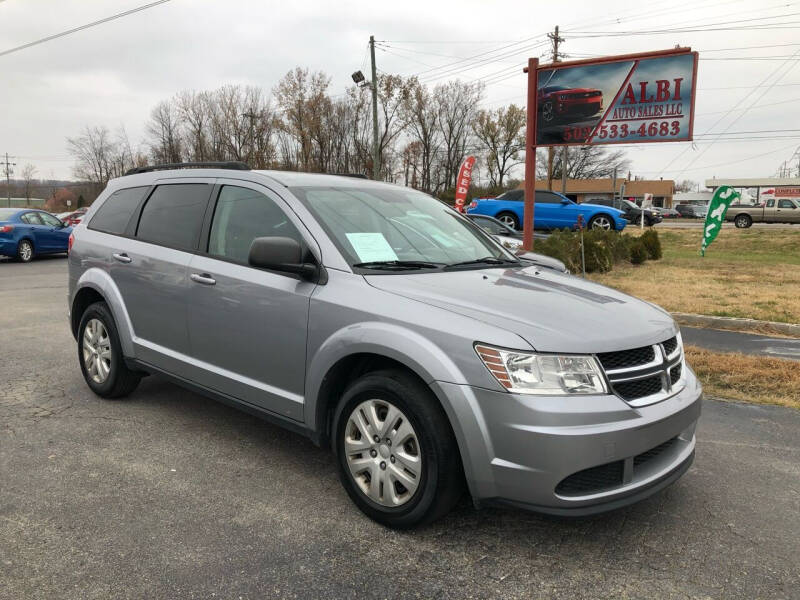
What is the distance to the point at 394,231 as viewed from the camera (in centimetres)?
373

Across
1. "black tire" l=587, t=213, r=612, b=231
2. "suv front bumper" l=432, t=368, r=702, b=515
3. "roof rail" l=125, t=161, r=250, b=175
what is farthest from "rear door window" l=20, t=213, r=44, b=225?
Result: "suv front bumper" l=432, t=368, r=702, b=515

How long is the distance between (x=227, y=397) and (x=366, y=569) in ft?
5.11

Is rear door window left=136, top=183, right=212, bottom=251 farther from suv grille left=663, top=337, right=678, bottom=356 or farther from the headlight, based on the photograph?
suv grille left=663, top=337, right=678, bottom=356

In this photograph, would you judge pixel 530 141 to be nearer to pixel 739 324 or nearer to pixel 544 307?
pixel 739 324

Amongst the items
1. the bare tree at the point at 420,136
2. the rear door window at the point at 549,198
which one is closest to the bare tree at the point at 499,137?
the bare tree at the point at 420,136

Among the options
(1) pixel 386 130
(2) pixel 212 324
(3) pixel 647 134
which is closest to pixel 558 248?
(3) pixel 647 134

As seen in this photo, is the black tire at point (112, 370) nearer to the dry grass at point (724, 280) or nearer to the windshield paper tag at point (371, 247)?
the windshield paper tag at point (371, 247)

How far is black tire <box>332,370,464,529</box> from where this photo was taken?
273 centimetres

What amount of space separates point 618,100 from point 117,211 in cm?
906

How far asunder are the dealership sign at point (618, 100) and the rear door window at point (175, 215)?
844 cm

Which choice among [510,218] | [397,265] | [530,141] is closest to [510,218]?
[510,218]

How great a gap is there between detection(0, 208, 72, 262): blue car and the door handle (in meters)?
15.9

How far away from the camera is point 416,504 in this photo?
9.32ft

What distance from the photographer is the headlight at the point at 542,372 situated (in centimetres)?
257
